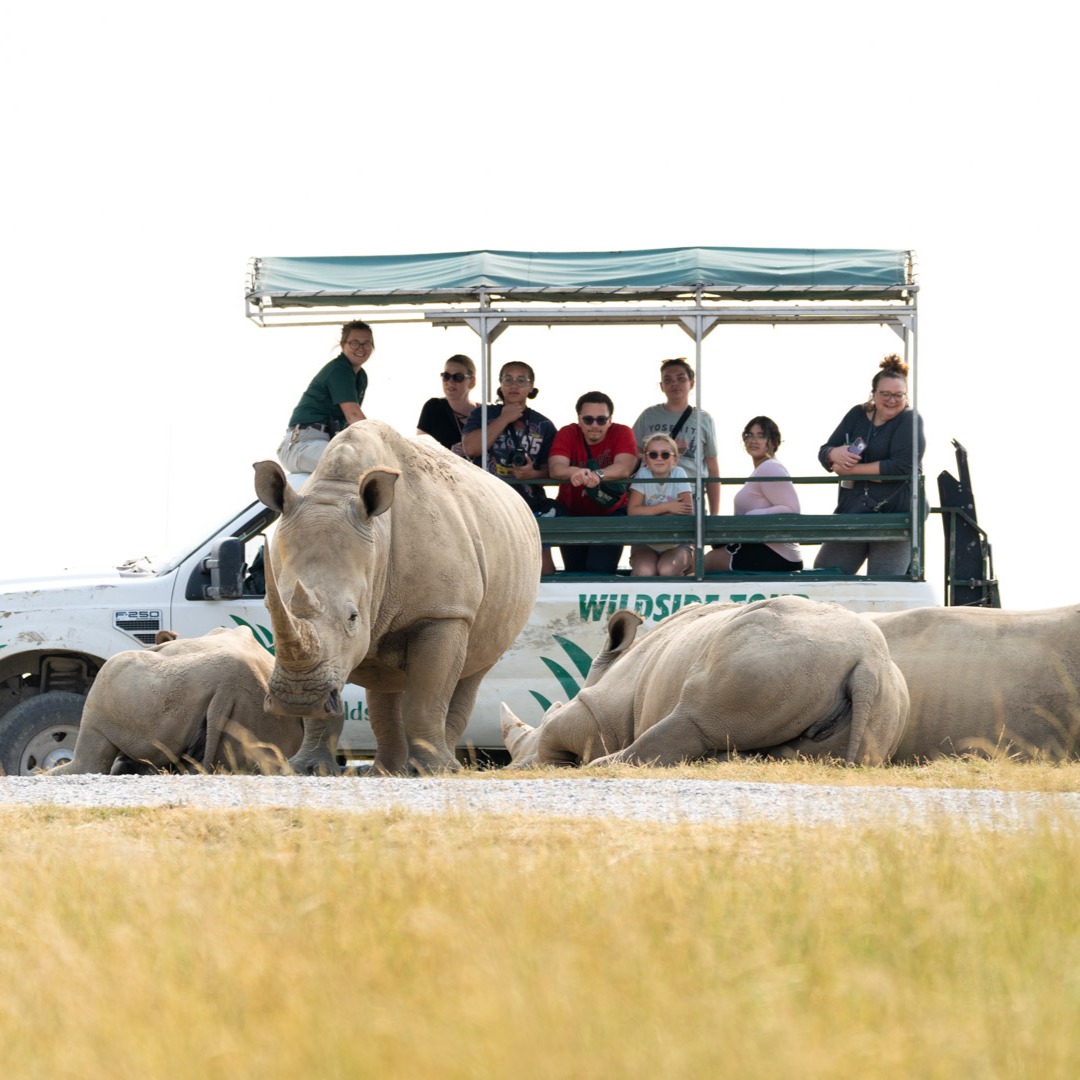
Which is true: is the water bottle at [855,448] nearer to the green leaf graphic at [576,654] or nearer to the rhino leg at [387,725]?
the green leaf graphic at [576,654]

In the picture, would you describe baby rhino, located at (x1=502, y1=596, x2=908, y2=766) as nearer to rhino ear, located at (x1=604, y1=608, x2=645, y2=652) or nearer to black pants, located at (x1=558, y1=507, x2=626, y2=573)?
rhino ear, located at (x1=604, y1=608, x2=645, y2=652)

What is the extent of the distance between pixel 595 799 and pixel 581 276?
287 inches

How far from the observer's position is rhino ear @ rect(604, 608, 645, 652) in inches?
479

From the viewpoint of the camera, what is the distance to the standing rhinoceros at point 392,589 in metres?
9.41

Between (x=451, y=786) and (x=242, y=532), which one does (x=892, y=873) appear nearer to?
(x=451, y=786)

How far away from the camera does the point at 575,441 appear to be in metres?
14.4

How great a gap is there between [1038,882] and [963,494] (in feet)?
32.8

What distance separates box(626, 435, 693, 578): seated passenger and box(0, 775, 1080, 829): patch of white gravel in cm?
612

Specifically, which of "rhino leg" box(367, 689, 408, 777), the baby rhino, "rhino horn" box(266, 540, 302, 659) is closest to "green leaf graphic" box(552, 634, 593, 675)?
"rhino leg" box(367, 689, 408, 777)

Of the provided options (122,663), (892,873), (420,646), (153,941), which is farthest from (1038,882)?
(122,663)

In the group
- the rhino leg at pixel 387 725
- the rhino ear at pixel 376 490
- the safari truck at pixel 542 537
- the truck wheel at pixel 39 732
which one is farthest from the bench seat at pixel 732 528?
the rhino ear at pixel 376 490

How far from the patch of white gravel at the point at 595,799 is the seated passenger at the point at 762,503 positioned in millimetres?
6317

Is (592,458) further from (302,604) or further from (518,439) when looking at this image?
(302,604)

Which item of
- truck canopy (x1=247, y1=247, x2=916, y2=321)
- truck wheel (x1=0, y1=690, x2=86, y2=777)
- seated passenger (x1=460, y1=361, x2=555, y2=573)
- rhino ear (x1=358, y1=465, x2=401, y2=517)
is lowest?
truck wheel (x1=0, y1=690, x2=86, y2=777)
